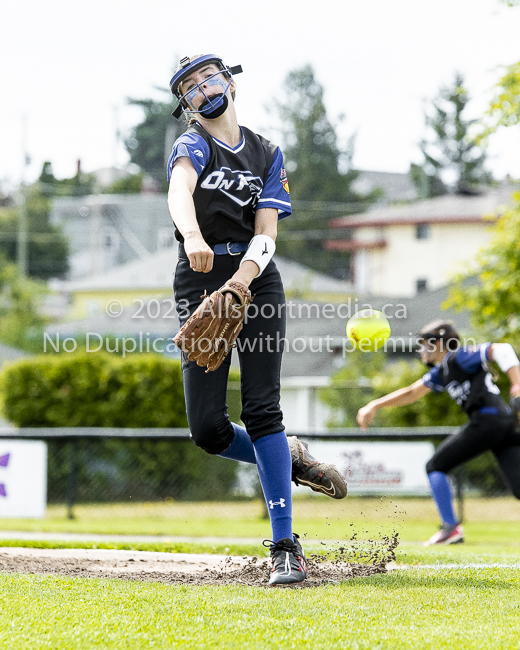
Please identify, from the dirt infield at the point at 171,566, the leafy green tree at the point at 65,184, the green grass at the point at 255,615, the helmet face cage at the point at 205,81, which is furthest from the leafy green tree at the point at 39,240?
the green grass at the point at 255,615

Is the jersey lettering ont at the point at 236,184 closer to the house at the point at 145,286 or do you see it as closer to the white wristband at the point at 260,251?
the white wristband at the point at 260,251

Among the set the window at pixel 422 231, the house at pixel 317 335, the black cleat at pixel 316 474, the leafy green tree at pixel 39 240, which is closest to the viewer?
the black cleat at pixel 316 474

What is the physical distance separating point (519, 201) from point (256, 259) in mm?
10391

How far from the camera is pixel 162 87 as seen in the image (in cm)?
Answer: 5597

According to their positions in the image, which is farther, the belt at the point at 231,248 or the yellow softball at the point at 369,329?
the yellow softball at the point at 369,329

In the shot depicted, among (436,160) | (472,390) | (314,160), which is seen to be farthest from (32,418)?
(436,160)

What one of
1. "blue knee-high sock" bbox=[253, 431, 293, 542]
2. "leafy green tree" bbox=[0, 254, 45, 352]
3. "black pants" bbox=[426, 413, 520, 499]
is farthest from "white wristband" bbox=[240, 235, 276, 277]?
"leafy green tree" bbox=[0, 254, 45, 352]

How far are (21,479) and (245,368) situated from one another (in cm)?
797

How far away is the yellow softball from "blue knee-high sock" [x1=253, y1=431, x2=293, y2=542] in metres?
1.85

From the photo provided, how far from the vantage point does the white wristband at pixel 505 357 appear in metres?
6.43

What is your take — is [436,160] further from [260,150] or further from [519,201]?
[260,150]

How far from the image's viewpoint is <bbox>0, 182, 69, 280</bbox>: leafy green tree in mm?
63094

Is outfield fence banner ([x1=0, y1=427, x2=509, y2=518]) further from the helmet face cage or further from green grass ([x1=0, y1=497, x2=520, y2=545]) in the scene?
the helmet face cage

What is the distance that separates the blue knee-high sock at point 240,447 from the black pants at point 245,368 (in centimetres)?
5
